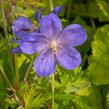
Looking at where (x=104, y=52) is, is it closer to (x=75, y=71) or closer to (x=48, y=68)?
(x=75, y=71)

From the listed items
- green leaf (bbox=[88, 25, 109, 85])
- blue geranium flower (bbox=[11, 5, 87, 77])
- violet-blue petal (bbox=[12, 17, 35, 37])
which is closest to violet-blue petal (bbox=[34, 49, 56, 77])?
blue geranium flower (bbox=[11, 5, 87, 77])

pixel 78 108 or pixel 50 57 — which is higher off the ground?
pixel 50 57

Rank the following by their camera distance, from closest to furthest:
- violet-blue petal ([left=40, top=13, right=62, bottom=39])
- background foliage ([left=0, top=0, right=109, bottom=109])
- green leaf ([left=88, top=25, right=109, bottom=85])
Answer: violet-blue petal ([left=40, top=13, right=62, bottom=39]) → background foliage ([left=0, top=0, right=109, bottom=109]) → green leaf ([left=88, top=25, right=109, bottom=85])

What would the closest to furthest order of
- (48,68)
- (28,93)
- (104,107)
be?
(48,68) → (28,93) → (104,107)

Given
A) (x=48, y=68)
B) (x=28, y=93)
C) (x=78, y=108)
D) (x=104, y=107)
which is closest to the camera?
(x=48, y=68)

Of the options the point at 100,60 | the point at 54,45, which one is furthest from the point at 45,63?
the point at 100,60

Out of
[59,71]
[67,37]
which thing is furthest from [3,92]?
[67,37]

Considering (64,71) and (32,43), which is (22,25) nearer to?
(32,43)

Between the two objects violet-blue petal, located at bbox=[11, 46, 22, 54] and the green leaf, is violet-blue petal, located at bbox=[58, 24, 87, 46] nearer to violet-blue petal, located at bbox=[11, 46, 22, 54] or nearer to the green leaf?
violet-blue petal, located at bbox=[11, 46, 22, 54]
